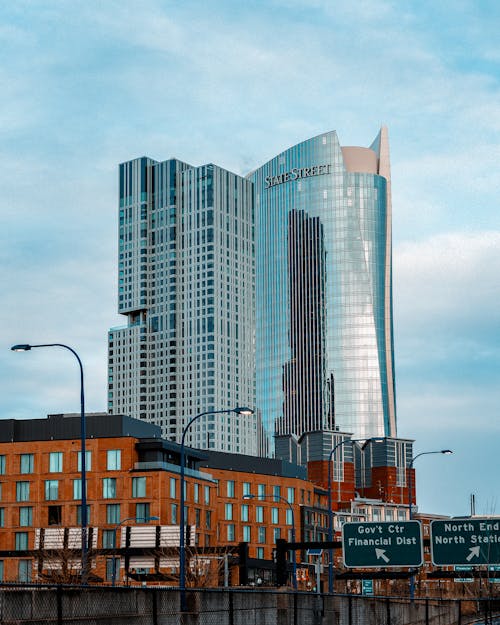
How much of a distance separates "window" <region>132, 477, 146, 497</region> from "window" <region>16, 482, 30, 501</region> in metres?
11.7

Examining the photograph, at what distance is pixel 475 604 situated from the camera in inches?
3073

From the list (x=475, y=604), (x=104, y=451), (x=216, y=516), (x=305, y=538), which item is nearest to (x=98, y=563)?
(x=104, y=451)

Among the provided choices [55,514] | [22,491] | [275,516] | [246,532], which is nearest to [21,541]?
[55,514]

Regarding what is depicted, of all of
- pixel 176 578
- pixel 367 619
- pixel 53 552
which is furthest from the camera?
pixel 53 552

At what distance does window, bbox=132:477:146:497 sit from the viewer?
114312 millimetres

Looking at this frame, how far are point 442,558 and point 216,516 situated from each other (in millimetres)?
95212

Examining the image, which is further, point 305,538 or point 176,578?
point 305,538

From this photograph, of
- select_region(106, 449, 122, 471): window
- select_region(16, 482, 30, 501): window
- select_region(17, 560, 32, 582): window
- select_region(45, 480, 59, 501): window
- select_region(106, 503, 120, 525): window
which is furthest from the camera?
select_region(16, 482, 30, 501): window

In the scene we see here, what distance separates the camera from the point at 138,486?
376 feet

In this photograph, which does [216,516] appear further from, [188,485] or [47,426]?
[47,426]

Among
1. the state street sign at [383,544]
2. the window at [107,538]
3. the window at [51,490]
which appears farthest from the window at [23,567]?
the state street sign at [383,544]

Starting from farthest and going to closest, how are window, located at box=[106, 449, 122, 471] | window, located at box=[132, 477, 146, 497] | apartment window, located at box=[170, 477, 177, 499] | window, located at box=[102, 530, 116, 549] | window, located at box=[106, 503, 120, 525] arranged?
apartment window, located at box=[170, 477, 177, 499] < window, located at box=[106, 449, 122, 471] < window, located at box=[106, 503, 120, 525] < window, located at box=[132, 477, 146, 497] < window, located at box=[102, 530, 116, 549]

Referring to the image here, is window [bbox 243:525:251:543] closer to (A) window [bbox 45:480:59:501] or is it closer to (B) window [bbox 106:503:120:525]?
(B) window [bbox 106:503:120:525]

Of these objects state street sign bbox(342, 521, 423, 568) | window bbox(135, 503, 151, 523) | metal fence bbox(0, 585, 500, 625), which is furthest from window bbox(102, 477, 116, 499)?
state street sign bbox(342, 521, 423, 568)
